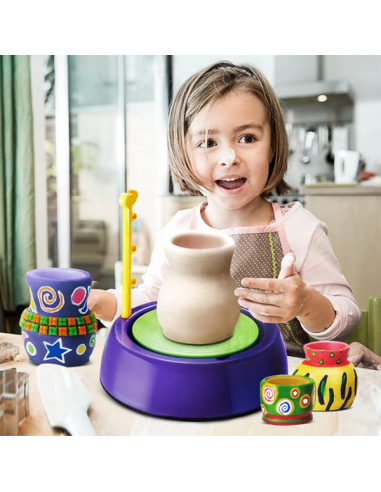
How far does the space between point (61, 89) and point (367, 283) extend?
0.64 m

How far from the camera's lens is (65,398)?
14.5 inches

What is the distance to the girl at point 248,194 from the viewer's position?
432 mm

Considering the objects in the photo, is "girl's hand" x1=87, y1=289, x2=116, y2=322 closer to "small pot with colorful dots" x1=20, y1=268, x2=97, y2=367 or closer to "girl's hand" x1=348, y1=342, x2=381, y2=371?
"small pot with colorful dots" x1=20, y1=268, x2=97, y2=367

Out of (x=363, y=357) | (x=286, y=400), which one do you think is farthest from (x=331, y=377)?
(x=363, y=357)

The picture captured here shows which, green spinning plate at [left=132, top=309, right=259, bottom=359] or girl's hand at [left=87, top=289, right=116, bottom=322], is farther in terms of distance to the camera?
girl's hand at [left=87, top=289, right=116, bottom=322]

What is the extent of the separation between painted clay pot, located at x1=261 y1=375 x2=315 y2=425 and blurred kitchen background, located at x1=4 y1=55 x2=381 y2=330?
0.20 metres

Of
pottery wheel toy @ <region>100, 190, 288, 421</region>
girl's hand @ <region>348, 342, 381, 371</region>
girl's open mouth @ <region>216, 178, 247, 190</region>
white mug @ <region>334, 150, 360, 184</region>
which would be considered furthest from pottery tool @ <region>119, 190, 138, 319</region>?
white mug @ <region>334, 150, 360, 184</region>

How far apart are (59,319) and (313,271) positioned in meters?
0.25

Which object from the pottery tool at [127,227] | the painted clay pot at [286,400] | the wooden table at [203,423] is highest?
the pottery tool at [127,227]

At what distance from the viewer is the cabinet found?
54cm

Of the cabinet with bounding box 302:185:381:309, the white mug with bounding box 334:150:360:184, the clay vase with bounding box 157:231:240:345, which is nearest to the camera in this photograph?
the clay vase with bounding box 157:231:240:345

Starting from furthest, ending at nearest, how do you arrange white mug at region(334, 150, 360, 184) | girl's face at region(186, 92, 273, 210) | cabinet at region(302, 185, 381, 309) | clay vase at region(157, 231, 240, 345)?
white mug at region(334, 150, 360, 184)
cabinet at region(302, 185, 381, 309)
girl's face at region(186, 92, 273, 210)
clay vase at region(157, 231, 240, 345)

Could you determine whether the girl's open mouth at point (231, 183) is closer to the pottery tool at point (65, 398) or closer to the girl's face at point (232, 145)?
the girl's face at point (232, 145)

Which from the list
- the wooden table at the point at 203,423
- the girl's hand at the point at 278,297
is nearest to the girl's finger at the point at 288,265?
the girl's hand at the point at 278,297
